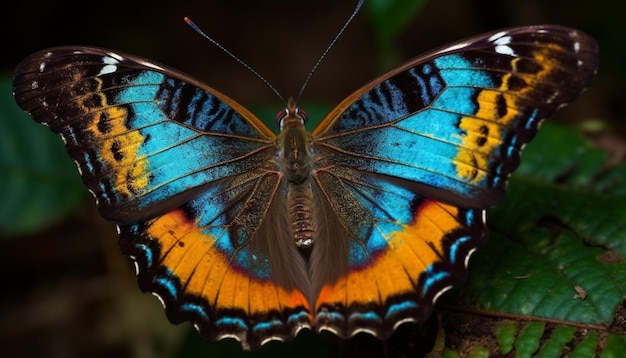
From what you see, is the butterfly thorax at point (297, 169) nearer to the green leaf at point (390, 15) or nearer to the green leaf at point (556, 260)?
the green leaf at point (556, 260)

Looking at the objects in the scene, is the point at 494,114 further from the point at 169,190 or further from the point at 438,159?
the point at 169,190

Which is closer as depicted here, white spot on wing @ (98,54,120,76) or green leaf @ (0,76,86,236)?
white spot on wing @ (98,54,120,76)

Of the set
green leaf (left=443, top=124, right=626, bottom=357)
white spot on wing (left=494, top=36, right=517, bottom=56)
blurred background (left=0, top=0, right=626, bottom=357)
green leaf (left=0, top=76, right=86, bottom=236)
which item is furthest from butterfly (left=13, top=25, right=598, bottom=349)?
green leaf (left=0, top=76, right=86, bottom=236)

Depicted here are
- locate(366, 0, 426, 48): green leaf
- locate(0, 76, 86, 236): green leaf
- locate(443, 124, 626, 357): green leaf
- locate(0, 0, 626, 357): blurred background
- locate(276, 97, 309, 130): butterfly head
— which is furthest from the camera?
locate(0, 0, 626, 357): blurred background

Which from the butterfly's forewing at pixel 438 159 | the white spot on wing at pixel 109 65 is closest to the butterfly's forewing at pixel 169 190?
the white spot on wing at pixel 109 65

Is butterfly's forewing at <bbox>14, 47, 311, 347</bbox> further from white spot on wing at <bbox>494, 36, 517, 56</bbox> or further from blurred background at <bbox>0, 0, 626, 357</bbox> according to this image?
white spot on wing at <bbox>494, 36, 517, 56</bbox>

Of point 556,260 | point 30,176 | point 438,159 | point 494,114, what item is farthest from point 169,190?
point 30,176

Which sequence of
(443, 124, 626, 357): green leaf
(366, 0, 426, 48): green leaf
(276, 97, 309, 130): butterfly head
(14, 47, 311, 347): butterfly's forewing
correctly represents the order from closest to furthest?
(443, 124, 626, 357): green leaf, (14, 47, 311, 347): butterfly's forewing, (276, 97, 309, 130): butterfly head, (366, 0, 426, 48): green leaf
